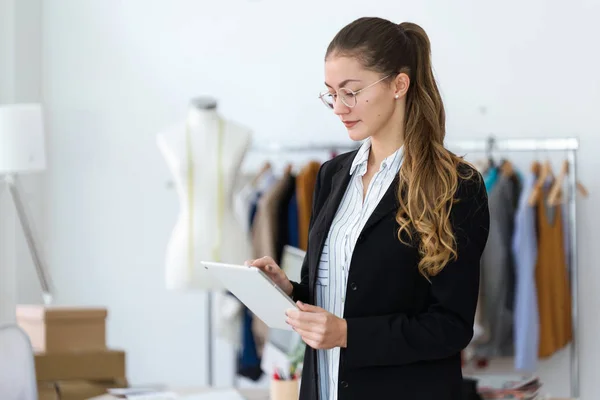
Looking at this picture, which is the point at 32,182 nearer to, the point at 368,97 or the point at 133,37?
the point at 133,37

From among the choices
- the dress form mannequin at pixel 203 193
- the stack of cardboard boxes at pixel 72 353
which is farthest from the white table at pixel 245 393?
the dress form mannequin at pixel 203 193

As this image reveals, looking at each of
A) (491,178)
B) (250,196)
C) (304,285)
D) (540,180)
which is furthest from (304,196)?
(304,285)

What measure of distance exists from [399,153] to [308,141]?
322cm

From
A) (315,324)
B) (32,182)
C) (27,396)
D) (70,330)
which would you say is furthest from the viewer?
(32,182)

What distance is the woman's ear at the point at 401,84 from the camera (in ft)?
5.65

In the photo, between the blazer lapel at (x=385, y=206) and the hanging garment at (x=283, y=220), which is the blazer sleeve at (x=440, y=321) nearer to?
the blazer lapel at (x=385, y=206)

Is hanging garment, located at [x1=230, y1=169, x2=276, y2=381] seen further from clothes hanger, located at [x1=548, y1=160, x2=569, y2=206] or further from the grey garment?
clothes hanger, located at [x1=548, y1=160, x2=569, y2=206]

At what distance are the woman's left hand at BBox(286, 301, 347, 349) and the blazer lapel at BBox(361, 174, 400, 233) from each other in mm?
176

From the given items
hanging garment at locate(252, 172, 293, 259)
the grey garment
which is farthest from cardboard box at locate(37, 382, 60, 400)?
the grey garment

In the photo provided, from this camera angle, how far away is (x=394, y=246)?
1659 mm

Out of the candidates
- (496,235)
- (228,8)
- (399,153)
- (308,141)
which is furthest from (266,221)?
(399,153)

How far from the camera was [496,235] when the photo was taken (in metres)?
4.14

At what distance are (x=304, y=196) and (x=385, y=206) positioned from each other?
277 cm

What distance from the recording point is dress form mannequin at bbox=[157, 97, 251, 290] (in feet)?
12.6
